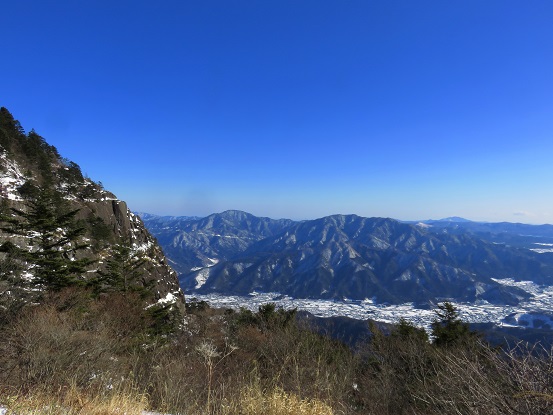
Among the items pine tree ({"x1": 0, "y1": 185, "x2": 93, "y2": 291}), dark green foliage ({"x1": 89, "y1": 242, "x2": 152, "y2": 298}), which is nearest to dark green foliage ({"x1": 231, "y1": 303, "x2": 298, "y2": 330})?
dark green foliage ({"x1": 89, "y1": 242, "x2": 152, "y2": 298})

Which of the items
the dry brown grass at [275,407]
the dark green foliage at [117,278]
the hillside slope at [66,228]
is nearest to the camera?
the dry brown grass at [275,407]

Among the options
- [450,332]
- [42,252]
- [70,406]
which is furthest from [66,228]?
[450,332]

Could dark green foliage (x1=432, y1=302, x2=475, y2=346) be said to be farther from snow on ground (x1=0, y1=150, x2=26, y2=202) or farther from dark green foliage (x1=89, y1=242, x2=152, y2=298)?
snow on ground (x1=0, y1=150, x2=26, y2=202)

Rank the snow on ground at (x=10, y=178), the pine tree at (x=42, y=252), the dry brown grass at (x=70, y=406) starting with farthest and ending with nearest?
1. the snow on ground at (x=10, y=178)
2. the pine tree at (x=42, y=252)
3. the dry brown grass at (x=70, y=406)

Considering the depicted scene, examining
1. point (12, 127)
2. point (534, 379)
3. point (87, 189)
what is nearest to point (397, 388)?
point (534, 379)

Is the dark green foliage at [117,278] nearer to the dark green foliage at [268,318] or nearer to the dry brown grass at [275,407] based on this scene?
the dark green foliage at [268,318]

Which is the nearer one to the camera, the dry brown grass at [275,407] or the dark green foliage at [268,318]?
the dry brown grass at [275,407]

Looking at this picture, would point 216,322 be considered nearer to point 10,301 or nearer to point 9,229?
point 9,229

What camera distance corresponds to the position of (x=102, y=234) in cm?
4406

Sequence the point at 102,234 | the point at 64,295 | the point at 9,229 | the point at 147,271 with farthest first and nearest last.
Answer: the point at 147,271 → the point at 102,234 → the point at 9,229 → the point at 64,295

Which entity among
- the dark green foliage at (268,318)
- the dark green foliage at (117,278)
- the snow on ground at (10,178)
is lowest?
the dark green foliage at (268,318)

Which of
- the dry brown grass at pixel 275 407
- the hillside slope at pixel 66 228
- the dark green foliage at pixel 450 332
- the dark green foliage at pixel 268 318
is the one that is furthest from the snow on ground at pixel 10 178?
the dark green foliage at pixel 450 332

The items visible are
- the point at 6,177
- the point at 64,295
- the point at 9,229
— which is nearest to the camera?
the point at 64,295

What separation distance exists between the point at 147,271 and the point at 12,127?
34860 mm
